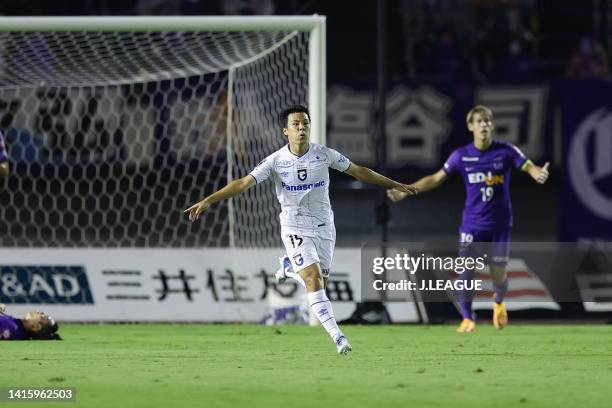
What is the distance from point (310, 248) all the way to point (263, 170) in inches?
27.8

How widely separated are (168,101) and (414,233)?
5076mm

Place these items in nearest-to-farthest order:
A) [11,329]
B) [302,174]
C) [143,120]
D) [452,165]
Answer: [302,174]
[11,329]
[452,165]
[143,120]

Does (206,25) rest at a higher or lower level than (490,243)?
higher

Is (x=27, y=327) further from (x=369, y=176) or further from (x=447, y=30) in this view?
(x=447, y=30)

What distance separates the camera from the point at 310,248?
977 centimetres

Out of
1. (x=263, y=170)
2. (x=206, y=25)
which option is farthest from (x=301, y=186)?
(x=206, y=25)

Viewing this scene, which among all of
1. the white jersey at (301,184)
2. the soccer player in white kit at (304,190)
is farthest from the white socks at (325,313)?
the white jersey at (301,184)

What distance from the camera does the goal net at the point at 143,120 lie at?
47.5ft

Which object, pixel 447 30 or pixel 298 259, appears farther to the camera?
pixel 447 30

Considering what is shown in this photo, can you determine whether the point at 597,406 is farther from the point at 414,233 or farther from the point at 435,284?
the point at 414,233

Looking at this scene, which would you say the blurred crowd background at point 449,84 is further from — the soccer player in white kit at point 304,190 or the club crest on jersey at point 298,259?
the club crest on jersey at point 298,259

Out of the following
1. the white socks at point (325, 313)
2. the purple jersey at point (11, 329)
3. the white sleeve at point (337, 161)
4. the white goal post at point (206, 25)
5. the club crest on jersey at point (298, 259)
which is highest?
the white goal post at point (206, 25)

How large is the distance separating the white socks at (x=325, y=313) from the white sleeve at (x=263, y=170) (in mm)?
987

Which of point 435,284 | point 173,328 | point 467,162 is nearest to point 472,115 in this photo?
point 467,162
